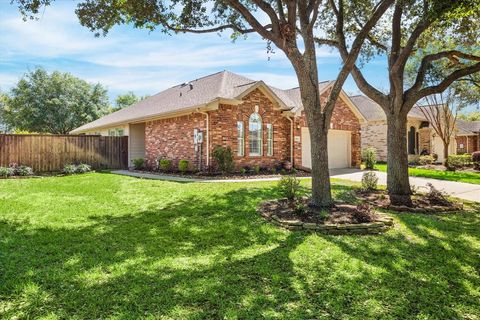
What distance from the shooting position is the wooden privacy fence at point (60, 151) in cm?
1553

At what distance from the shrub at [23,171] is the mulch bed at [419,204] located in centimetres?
1482

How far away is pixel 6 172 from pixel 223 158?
32.5ft

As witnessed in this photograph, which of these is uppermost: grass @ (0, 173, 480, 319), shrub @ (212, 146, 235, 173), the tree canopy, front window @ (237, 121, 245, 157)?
the tree canopy

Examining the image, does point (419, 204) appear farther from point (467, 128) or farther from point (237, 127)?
point (467, 128)

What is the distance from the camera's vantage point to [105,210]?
746cm

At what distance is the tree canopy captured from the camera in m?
31.9

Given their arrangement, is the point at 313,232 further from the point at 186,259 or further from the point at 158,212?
the point at 158,212

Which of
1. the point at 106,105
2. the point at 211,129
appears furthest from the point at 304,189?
the point at 106,105

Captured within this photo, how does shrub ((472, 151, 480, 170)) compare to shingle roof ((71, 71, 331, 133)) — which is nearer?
shingle roof ((71, 71, 331, 133))

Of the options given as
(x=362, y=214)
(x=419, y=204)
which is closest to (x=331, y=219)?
(x=362, y=214)

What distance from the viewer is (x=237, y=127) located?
14.3 meters

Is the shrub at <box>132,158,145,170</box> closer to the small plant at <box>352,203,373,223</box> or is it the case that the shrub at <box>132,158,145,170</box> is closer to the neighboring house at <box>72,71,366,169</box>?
the neighboring house at <box>72,71,366,169</box>

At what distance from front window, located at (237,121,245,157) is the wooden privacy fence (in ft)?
27.6

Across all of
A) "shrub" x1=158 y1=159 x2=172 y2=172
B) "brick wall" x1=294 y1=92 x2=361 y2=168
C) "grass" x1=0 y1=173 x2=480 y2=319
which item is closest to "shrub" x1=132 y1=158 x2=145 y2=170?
"shrub" x1=158 y1=159 x2=172 y2=172
